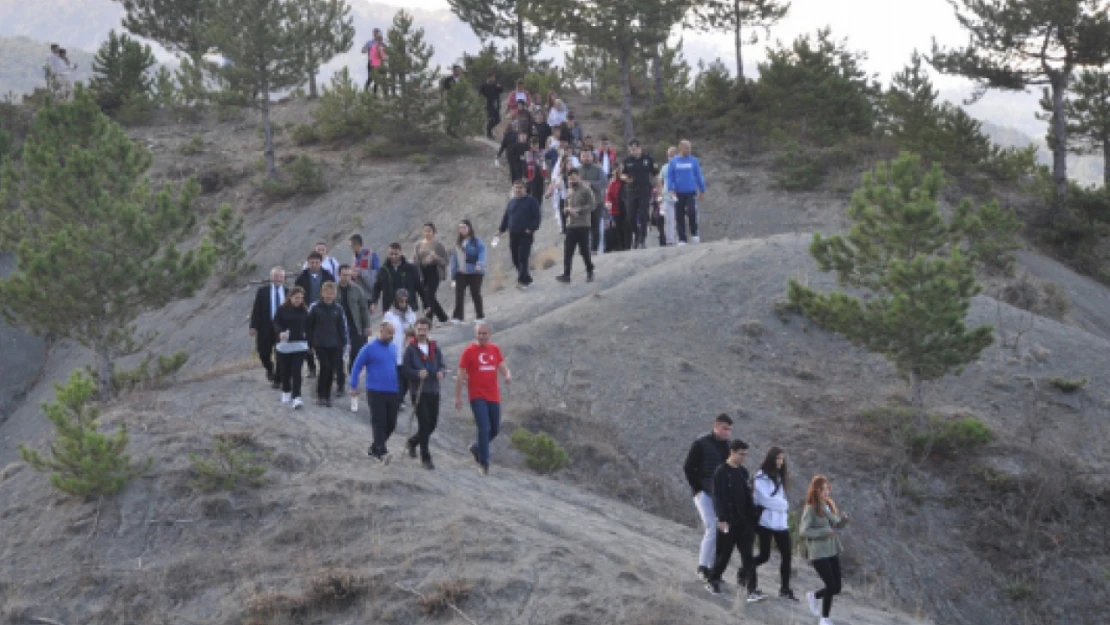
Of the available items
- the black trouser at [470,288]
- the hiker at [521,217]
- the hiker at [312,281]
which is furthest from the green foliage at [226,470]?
the hiker at [521,217]

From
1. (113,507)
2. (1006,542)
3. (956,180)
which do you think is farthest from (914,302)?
(956,180)

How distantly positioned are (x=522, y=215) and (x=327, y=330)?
583cm

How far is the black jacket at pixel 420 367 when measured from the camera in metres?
14.2

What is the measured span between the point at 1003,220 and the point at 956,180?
8.79 metres

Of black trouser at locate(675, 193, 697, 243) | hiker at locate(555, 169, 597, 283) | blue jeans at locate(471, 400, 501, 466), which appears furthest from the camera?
black trouser at locate(675, 193, 697, 243)

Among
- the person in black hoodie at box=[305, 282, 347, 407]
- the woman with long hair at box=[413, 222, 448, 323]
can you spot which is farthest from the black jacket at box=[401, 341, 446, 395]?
the woman with long hair at box=[413, 222, 448, 323]

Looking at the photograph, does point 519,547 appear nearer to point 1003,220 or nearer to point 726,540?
point 726,540

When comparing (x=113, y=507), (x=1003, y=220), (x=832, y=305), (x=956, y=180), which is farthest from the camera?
(x=956, y=180)

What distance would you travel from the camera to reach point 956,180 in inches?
1527

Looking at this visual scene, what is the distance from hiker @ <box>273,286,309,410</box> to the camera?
15828 mm

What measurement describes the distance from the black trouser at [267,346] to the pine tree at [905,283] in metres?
7.76

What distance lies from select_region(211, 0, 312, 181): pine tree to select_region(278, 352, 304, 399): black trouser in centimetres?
2212

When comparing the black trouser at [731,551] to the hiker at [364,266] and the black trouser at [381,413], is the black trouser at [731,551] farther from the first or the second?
the hiker at [364,266]

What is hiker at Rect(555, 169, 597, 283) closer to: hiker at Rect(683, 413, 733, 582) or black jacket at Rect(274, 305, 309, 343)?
black jacket at Rect(274, 305, 309, 343)
